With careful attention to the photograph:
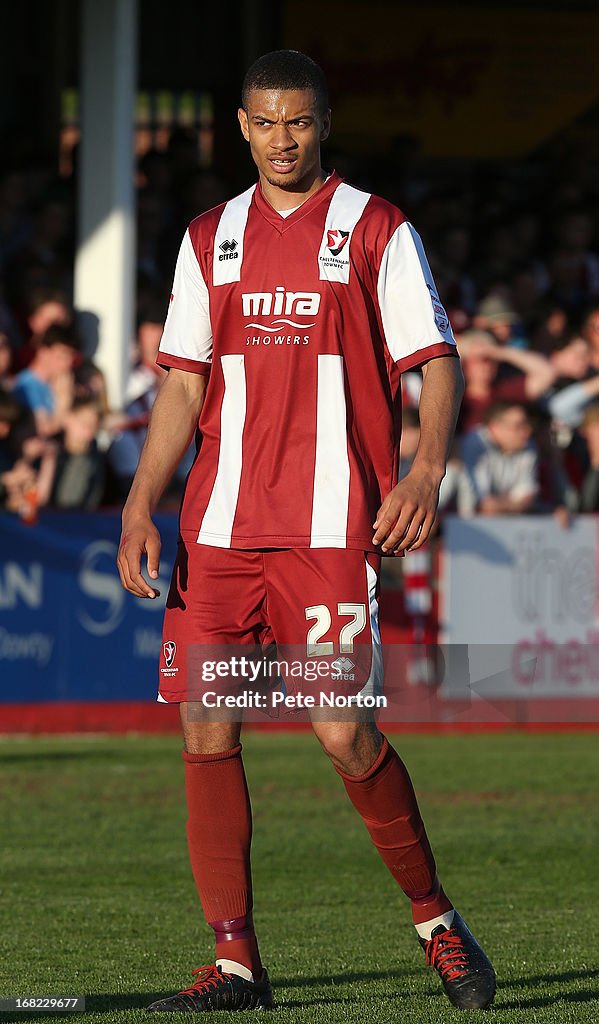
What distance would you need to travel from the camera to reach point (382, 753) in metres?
4.52

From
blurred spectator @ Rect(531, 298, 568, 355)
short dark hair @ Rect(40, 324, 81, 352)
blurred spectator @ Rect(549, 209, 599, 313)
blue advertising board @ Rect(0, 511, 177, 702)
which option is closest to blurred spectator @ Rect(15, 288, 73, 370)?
short dark hair @ Rect(40, 324, 81, 352)

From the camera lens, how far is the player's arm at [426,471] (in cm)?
427

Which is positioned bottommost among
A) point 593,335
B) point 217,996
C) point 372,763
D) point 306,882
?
point 306,882

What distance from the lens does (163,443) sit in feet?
15.4

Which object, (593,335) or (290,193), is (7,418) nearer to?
(593,335)

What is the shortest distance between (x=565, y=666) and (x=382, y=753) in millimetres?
7793

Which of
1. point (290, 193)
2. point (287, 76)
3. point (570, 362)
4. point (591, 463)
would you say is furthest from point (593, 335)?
point (287, 76)

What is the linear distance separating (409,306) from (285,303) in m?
0.30

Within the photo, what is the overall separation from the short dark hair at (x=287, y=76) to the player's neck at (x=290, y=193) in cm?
18

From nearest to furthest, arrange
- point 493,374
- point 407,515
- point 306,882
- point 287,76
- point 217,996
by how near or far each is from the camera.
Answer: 1. point 407,515
2. point 217,996
3. point 287,76
4. point 306,882
5. point 493,374

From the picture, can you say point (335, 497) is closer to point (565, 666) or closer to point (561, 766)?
point (561, 766)

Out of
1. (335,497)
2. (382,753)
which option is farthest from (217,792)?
(335,497)

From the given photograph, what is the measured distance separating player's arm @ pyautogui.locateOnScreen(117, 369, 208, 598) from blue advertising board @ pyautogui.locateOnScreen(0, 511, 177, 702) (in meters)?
6.59

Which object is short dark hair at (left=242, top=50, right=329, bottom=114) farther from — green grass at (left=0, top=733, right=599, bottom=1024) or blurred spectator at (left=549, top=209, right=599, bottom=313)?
blurred spectator at (left=549, top=209, right=599, bottom=313)
